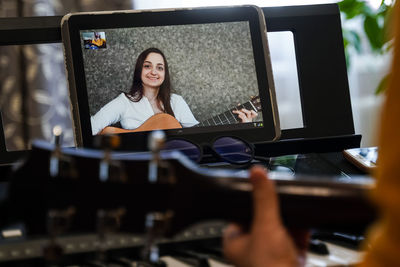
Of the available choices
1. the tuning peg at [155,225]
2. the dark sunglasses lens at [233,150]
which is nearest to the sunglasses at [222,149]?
the dark sunglasses lens at [233,150]

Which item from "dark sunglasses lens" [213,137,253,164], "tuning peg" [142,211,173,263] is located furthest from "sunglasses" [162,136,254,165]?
"tuning peg" [142,211,173,263]

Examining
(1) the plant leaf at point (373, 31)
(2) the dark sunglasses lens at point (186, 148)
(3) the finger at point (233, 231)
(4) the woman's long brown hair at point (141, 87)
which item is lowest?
(3) the finger at point (233, 231)

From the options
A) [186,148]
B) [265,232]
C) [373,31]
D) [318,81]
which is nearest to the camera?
[265,232]

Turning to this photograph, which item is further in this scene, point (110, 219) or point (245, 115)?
point (245, 115)

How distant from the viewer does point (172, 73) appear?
79 centimetres

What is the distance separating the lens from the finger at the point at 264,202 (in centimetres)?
38

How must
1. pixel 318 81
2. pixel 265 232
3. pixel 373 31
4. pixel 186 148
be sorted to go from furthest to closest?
pixel 373 31 → pixel 318 81 → pixel 186 148 → pixel 265 232

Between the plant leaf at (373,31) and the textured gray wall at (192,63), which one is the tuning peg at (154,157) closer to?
the textured gray wall at (192,63)

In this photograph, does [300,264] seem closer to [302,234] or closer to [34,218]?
[302,234]

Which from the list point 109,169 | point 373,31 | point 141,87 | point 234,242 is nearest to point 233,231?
point 234,242

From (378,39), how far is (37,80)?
43.5 inches

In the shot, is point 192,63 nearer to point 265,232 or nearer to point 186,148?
point 186,148

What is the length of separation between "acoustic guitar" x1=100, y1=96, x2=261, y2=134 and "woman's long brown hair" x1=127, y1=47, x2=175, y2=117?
0.01 meters

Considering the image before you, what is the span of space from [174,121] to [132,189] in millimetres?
361
